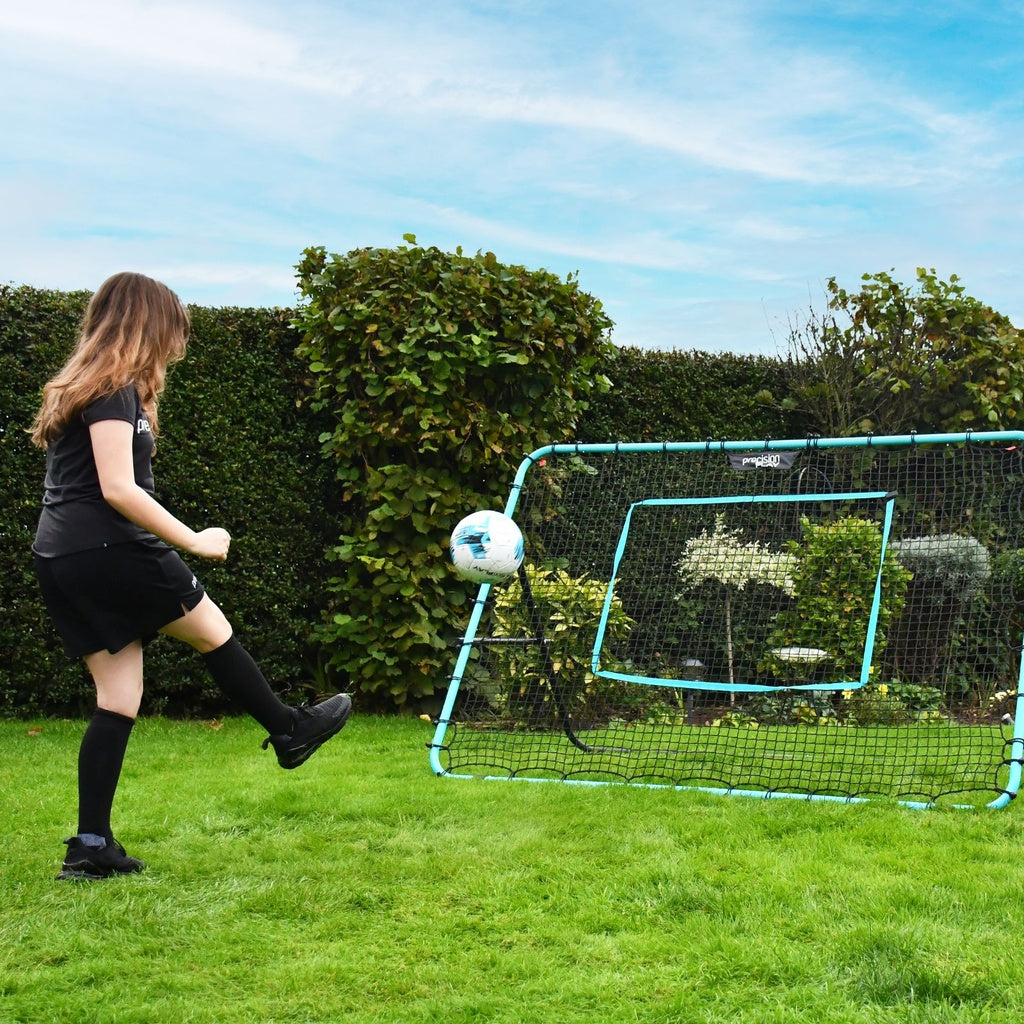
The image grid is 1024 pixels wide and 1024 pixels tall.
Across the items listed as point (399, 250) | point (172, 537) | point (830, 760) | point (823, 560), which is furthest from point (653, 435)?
point (172, 537)

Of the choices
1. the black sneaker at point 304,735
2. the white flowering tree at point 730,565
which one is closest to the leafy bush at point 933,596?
the white flowering tree at point 730,565

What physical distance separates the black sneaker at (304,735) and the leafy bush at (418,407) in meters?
2.64

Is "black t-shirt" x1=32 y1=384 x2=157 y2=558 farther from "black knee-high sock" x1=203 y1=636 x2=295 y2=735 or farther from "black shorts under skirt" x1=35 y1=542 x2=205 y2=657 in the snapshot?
"black knee-high sock" x1=203 y1=636 x2=295 y2=735

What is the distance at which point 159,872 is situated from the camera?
3.38 metres

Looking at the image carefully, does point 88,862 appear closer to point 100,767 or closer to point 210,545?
point 100,767

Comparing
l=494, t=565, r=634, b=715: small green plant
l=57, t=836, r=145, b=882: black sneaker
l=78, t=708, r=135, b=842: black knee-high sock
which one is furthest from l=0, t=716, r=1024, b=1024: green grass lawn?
l=494, t=565, r=634, b=715: small green plant

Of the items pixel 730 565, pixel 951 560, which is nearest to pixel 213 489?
pixel 730 565

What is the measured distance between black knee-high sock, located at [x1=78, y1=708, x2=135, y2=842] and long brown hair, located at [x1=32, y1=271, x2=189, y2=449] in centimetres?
87

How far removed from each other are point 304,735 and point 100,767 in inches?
24.8

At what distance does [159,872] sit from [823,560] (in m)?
4.32

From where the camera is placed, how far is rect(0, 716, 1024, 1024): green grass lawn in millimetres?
2434

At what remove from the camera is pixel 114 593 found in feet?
10.7

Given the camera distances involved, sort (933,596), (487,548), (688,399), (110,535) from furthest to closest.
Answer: (688,399), (933,596), (487,548), (110,535)

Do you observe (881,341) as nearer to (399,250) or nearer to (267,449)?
(399,250)
